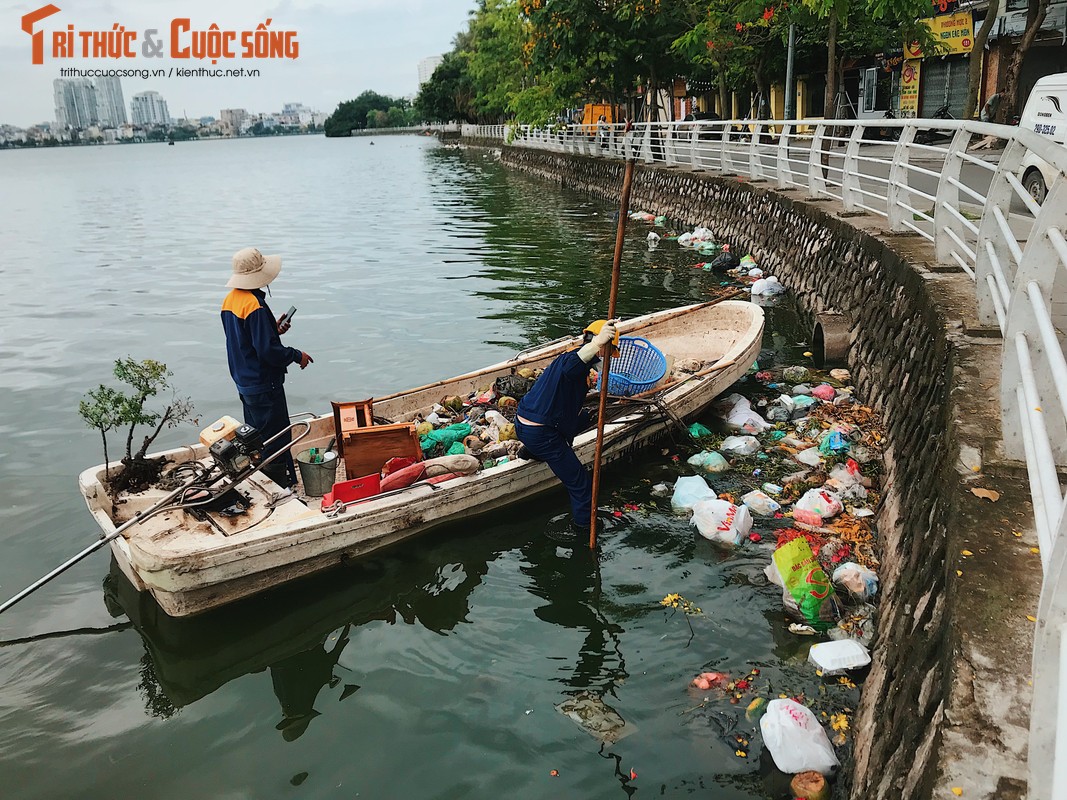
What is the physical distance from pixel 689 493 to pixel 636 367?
88.5 inches

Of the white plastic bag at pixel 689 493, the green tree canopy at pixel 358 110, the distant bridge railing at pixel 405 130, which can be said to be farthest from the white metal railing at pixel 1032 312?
the green tree canopy at pixel 358 110

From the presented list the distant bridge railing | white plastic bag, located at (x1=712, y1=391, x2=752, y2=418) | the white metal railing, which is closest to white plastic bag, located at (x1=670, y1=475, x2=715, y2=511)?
white plastic bag, located at (x1=712, y1=391, x2=752, y2=418)

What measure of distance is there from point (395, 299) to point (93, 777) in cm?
1243

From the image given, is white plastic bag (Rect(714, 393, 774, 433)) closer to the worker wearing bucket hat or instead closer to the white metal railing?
the white metal railing

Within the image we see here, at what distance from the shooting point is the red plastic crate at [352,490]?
599 cm

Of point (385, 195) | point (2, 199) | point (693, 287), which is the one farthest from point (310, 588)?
point (2, 199)

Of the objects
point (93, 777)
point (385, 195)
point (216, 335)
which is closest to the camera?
point (93, 777)

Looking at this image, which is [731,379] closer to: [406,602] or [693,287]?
[406,602]

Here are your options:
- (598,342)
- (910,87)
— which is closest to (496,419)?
(598,342)

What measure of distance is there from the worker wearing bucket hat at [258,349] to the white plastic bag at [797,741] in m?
4.30

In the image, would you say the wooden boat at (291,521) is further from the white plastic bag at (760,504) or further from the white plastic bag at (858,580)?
the white plastic bag at (858,580)

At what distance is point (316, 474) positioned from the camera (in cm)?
627

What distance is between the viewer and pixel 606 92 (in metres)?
30.4

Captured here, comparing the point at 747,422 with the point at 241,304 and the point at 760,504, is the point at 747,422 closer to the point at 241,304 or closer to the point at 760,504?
the point at 760,504
